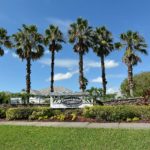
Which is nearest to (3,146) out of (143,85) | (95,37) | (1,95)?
(1,95)

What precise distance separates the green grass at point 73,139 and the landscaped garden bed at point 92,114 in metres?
3.69

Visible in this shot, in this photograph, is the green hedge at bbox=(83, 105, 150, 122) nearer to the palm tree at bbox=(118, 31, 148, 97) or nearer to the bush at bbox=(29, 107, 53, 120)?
the bush at bbox=(29, 107, 53, 120)

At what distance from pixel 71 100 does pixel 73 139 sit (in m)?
12.4

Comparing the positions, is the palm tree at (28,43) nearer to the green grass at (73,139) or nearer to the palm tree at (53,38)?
the palm tree at (53,38)

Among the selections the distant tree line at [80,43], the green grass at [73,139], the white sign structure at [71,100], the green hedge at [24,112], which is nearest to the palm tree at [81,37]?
the distant tree line at [80,43]

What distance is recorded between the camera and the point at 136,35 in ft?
170

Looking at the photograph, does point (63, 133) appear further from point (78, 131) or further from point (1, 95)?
point (1, 95)

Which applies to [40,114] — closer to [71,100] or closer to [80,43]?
[71,100]

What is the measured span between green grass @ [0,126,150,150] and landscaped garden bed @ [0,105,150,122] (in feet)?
12.1

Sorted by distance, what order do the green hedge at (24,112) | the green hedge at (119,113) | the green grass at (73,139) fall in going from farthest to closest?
the green hedge at (24,112) < the green hedge at (119,113) < the green grass at (73,139)

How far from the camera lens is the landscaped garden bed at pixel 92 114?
1688 centimetres

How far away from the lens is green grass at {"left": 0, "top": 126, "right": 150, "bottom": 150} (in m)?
10.2

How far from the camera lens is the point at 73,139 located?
37.2 ft

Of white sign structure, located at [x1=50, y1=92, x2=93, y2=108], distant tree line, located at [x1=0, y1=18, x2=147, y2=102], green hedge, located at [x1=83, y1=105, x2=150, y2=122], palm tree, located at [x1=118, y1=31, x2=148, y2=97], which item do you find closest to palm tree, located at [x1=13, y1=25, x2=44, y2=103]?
distant tree line, located at [x1=0, y1=18, x2=147, y2=102]
